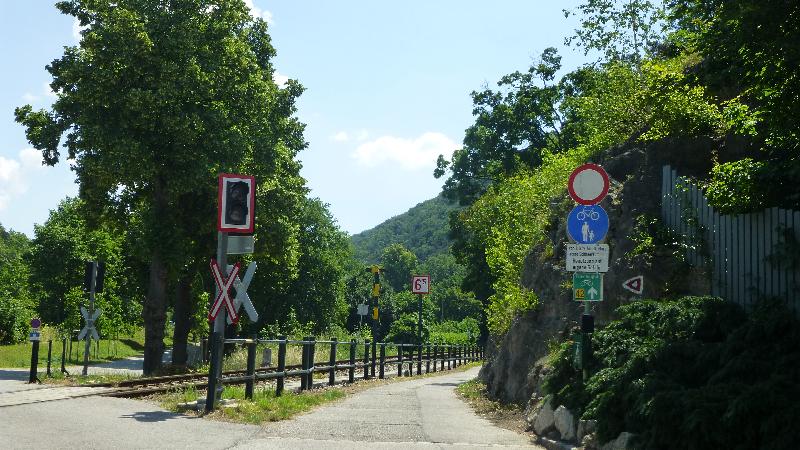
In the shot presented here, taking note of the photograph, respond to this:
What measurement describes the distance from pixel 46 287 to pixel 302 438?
5890 cm

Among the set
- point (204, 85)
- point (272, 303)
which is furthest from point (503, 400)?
point (272, 303)

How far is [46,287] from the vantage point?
63281 mm

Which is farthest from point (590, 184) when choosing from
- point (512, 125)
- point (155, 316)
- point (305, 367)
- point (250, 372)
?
point (512, 125)

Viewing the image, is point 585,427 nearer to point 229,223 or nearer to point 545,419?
point 545,419

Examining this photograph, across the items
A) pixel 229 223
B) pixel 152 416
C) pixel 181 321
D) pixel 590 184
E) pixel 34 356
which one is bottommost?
pixel 152 416

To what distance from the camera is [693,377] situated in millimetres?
8328

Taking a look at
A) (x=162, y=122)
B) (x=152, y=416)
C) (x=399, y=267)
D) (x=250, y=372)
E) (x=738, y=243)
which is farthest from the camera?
(x=399, y=267)

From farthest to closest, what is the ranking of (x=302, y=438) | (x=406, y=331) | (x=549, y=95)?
1. (x=406, y=331)
2. (x=549, y=95)
3. (x=302, y=438)

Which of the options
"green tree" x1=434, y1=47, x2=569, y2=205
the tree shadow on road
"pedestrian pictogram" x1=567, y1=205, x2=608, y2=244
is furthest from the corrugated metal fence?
"green tree" x1=434, y1=47, x2=569, y2=205

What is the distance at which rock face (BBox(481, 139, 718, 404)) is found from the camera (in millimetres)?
12031

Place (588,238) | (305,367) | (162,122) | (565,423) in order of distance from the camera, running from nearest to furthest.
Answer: (565,423), (588,238), (305,367), (162,122)

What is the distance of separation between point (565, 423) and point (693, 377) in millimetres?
2008

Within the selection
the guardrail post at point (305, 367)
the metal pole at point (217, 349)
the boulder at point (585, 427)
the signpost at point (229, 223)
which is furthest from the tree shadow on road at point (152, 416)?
the guardrail post at point (305, 367)

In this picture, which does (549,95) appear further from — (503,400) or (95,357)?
(503,400)
